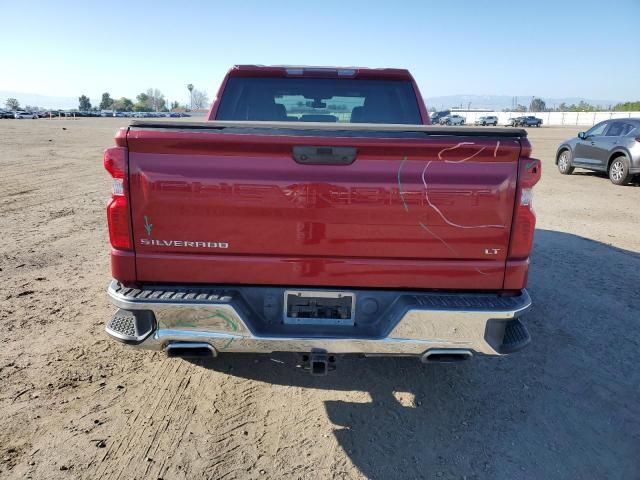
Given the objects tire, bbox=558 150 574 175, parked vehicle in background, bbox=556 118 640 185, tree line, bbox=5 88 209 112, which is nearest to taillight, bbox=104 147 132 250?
parked vehicle in background, bbox=556 118 640 185

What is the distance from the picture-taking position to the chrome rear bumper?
2.45 metres

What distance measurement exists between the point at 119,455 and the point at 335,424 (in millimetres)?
1271

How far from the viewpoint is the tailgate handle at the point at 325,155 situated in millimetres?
2406

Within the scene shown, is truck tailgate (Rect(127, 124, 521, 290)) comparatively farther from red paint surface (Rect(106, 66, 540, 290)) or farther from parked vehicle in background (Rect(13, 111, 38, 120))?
parked vehicle in background (Rect(13, 111, 38, 120))

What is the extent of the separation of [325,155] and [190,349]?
4.28ft

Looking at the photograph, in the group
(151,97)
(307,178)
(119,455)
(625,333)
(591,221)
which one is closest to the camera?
(307,178)

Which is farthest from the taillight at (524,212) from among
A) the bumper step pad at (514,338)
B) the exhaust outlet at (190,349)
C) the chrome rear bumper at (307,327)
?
the exhaust outlet at (190,349)

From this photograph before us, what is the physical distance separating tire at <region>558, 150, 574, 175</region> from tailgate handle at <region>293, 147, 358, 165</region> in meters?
14.6

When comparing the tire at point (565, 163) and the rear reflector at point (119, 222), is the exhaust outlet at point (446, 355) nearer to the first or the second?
the rear reflector at point (119, 222)

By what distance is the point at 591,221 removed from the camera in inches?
338

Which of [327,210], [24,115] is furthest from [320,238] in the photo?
[24,115]

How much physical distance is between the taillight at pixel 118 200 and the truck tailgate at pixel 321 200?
0.04m

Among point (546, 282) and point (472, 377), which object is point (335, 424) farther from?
point (546, 282)

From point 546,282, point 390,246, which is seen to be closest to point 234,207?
point 390,246
